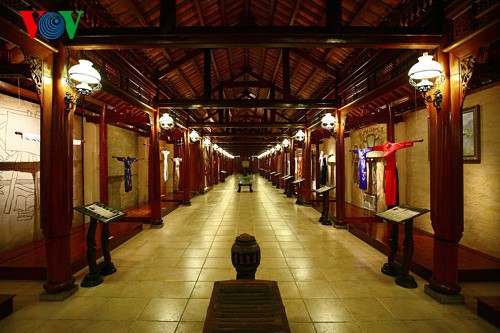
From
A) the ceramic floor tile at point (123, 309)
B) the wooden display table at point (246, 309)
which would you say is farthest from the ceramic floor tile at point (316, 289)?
the ceramic floor tile at point (123, 309)

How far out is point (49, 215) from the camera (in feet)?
11.7

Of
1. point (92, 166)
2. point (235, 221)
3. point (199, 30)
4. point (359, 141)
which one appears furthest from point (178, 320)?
point (359, 141)

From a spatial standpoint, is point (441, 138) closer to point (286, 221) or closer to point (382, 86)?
point (382, 86)

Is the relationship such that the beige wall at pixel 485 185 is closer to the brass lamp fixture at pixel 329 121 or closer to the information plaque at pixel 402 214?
the information plaque at pixel 402 214

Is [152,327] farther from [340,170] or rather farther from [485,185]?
[485,185]

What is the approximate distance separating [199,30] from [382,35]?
114 inches

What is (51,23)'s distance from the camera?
138 inches

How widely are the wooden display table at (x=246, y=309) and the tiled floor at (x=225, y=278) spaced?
85 cm

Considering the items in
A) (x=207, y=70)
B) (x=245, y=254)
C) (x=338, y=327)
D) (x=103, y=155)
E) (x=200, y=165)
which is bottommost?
(x=338, y=327)

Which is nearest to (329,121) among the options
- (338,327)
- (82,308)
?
(338,327)

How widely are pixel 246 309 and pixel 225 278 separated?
6.88 feet

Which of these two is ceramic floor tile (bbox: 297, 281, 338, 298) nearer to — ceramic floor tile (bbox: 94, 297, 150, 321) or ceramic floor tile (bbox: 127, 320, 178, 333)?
ceramic floor tile (bbox: 127, 320, 178, 333)

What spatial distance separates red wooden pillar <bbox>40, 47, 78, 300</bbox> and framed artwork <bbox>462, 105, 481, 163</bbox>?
7.74 metres

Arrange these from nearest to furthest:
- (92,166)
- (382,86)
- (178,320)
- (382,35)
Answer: (178,320)
(382,35)
(382,86)
(92,166)
